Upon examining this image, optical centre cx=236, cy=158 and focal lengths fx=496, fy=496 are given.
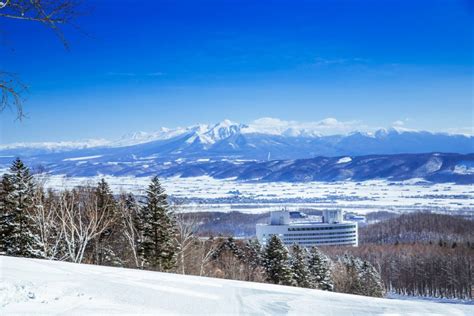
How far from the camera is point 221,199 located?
624ft

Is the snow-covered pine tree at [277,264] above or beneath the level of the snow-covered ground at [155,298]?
beneath

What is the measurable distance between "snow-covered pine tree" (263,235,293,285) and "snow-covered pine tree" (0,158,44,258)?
15.3m

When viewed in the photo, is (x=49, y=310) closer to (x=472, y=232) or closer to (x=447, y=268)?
(x=447, y=268)

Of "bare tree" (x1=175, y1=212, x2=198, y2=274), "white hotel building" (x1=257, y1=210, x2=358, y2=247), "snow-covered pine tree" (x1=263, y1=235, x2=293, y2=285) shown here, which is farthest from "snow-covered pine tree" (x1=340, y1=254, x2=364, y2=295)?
"white hotel building" (x1=257, y1=210, x2=358, y2=247)

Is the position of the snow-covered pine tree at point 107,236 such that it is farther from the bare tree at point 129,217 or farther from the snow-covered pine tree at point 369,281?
the snow-covered pine tree at point 369,281

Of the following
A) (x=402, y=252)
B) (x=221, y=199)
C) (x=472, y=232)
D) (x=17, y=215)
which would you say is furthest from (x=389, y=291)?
(x=221, y=199)

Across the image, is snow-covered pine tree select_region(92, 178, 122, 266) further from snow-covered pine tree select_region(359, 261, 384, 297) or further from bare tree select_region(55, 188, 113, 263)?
snow-covered pine tree select_region(359, 261, 384, 297)

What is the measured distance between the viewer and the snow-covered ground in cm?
539

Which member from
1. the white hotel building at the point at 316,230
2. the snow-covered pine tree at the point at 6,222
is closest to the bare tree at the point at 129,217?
the snow-covered pine tree at the point at 6,222

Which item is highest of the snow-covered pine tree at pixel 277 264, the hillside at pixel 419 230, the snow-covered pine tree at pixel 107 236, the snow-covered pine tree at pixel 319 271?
the snow-covered pine tree at pixel 107 236

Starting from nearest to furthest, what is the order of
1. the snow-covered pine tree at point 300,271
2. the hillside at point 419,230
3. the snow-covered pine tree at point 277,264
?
the snow-covered pine tree at point 277,264 < the snow-covered pine tree at point 300,271 < the hillside at point 419,230

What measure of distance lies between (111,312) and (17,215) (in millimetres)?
16852

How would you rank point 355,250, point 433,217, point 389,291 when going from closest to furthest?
point 389,291 → point 355,250 → point 433,217

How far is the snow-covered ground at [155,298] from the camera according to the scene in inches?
212
